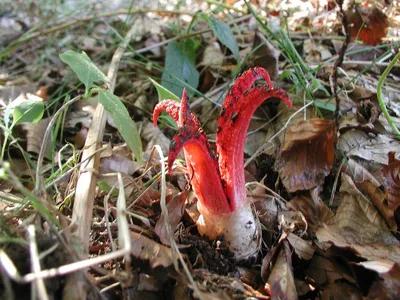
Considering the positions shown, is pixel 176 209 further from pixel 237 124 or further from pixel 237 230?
pixel 237 124

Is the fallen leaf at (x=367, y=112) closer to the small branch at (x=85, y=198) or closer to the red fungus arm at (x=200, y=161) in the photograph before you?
the red fungus arm at (x=200, y=161)

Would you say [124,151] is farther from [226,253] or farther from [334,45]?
[334,45]

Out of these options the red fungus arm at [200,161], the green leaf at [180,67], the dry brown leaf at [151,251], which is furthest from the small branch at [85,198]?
the green leaf at [180,67]

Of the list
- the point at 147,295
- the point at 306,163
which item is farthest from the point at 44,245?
the point at 306,163

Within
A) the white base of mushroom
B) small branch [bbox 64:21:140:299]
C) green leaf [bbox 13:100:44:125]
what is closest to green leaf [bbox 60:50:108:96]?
green leaf [bbox 13:100:44:125]

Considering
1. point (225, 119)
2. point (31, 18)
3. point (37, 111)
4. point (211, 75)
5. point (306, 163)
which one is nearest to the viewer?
point (225, 119)
